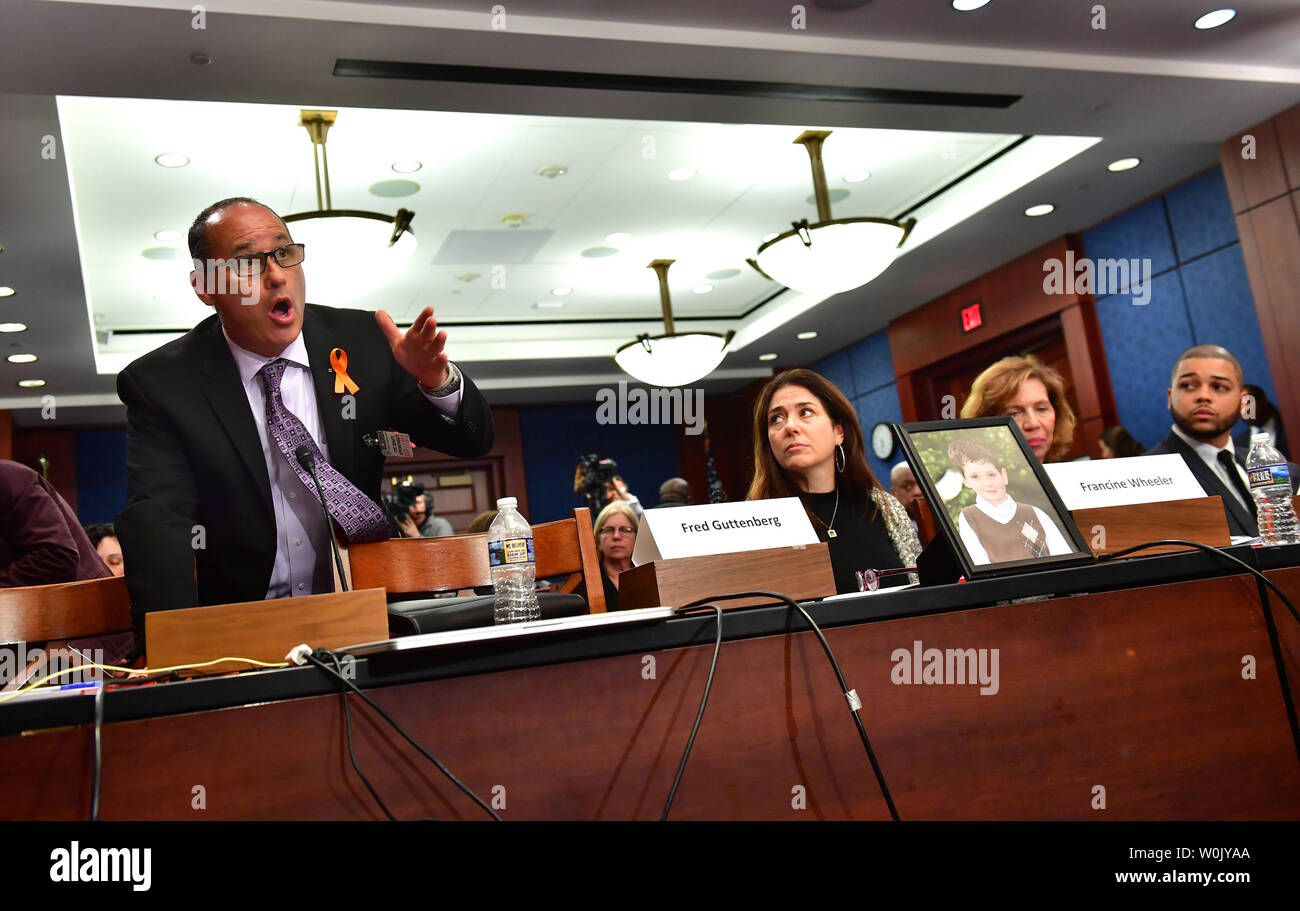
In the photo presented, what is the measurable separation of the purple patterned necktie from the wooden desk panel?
20.9 inches

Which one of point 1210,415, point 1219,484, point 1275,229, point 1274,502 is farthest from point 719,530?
point 1275,229

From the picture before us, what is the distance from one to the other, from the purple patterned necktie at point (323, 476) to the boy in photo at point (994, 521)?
77 centimetres

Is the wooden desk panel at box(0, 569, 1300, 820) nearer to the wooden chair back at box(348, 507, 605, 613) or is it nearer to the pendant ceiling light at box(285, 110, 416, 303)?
the wooden chair back at box(348, 507, 605, 613)

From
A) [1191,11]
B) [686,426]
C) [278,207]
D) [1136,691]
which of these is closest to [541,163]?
[278,207]

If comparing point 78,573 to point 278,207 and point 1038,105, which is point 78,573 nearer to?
point 278,207

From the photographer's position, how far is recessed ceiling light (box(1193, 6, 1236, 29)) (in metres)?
3.68

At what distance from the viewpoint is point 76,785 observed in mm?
758

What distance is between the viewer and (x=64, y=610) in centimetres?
135

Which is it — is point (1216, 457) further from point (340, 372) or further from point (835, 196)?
point (835, 196)

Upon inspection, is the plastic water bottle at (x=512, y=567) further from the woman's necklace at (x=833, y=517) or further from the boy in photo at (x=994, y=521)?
the woman's necklace at (x=833, y=517)

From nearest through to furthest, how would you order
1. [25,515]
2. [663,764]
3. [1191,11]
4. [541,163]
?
[663,764] < [25,515] < [1191,11] < [541,163]

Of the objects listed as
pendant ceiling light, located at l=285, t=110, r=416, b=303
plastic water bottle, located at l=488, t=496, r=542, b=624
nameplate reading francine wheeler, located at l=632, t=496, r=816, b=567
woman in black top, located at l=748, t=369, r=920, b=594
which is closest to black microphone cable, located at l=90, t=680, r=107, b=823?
plastic water bottle, located at l=488, t=496, r=542, b=624

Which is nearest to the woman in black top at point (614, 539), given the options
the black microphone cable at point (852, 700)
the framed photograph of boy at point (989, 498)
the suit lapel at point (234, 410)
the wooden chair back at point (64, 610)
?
the suit lapel at point (234, 410)

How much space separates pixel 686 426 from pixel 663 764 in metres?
8.99
